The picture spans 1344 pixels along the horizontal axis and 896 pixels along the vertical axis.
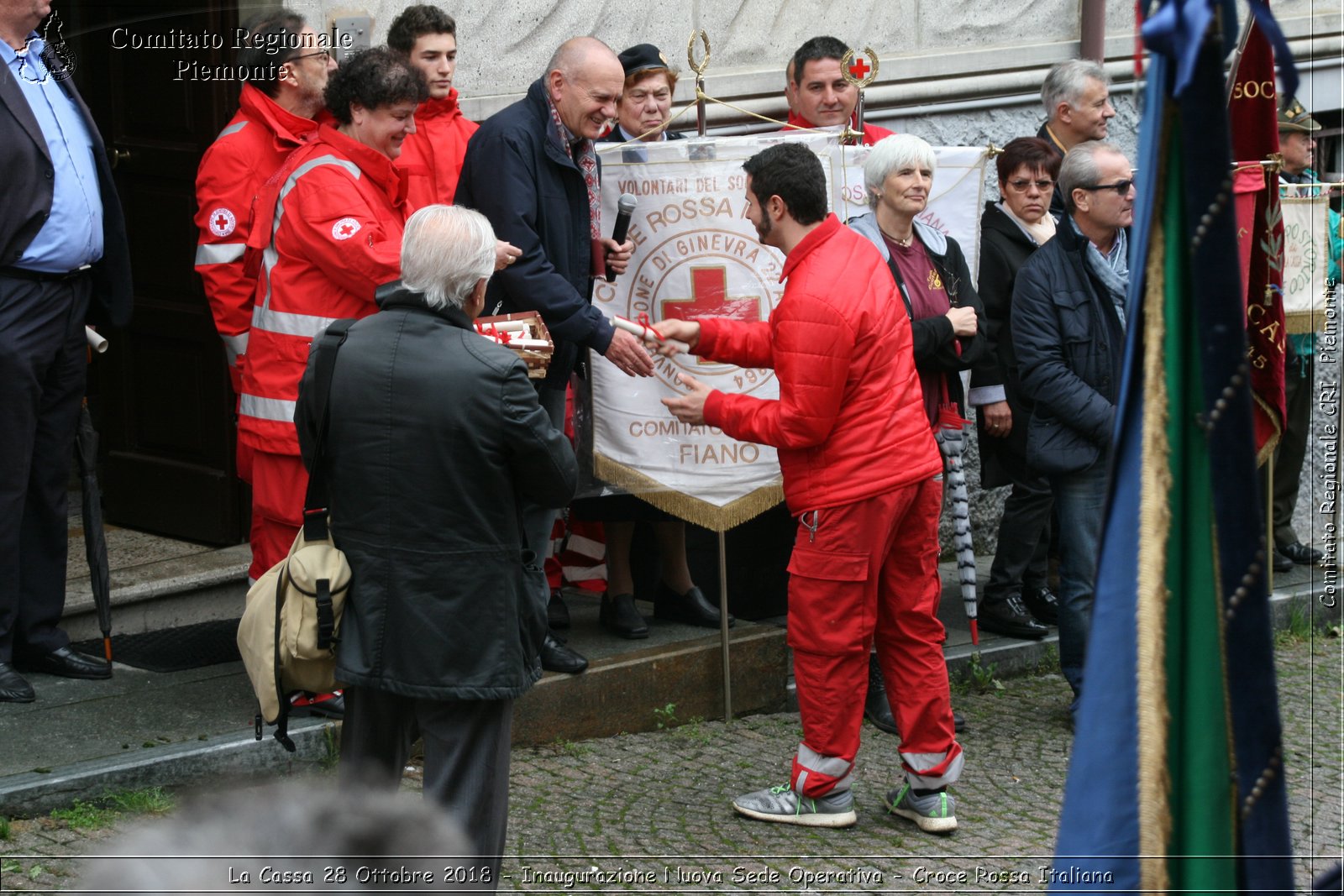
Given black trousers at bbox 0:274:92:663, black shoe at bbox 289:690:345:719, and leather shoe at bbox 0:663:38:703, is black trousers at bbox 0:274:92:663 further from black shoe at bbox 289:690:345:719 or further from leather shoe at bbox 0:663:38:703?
black shoe at bbox 289:690:345:719

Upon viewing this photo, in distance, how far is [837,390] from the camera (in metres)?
4.76

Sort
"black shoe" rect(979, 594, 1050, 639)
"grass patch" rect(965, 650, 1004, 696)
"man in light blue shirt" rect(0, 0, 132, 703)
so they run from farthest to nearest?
"black shoe" rect(979, 594, 1050, 639), "grass patch" rect(965, 650, 1004, 696), "man in light blue shirt" rect(0, 0, 132, 703)

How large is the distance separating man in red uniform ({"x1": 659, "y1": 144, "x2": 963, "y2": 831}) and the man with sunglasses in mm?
957

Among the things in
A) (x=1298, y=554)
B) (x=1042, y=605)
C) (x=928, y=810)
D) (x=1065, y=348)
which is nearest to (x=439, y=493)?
(x=928, y=810)

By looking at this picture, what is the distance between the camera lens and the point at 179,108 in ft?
22.2

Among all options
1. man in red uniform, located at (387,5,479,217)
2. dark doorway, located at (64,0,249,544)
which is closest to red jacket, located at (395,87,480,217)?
man in red uniform, located at (387,5,479,217)

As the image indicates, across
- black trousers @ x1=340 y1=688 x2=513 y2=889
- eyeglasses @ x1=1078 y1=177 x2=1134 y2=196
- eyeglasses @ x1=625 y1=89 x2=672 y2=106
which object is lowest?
black trousers @ x1=340 y1=688 x2=513 y2=889

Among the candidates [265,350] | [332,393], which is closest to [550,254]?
[265,350]

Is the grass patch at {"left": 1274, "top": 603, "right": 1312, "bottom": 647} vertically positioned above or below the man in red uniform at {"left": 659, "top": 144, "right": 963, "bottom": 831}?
below

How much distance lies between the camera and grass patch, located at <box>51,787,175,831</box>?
4.59m

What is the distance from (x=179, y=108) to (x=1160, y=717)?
5349 millimetres

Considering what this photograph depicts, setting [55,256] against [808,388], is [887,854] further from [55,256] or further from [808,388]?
Answer: [55,256]

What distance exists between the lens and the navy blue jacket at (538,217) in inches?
217

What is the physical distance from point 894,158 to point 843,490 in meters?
1.49
